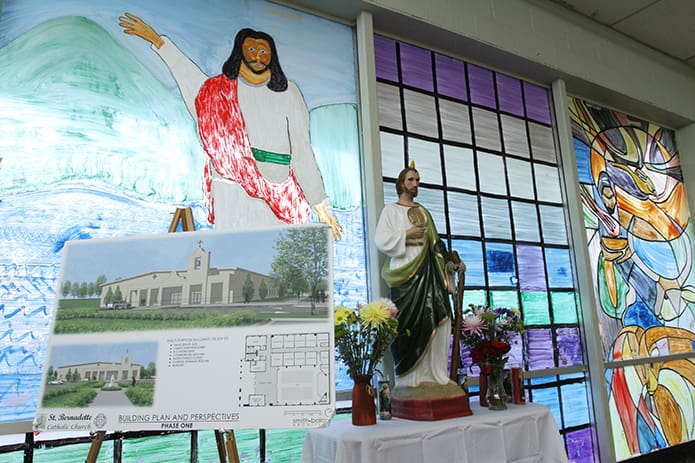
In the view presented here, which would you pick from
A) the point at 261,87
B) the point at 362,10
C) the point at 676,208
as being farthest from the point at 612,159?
the point at 261,87

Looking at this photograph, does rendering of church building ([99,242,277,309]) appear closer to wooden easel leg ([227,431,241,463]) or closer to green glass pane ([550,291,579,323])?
wooden easel leg ([227,431,241,463])

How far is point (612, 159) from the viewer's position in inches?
173

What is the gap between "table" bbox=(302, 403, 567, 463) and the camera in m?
1.94

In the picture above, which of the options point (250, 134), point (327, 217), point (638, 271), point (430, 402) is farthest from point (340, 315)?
point (638, 271)

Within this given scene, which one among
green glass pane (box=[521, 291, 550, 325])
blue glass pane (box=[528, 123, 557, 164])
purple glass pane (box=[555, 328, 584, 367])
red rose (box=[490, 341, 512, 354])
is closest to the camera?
red rose (box=[490, 341, 512, 354])

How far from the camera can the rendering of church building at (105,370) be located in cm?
159

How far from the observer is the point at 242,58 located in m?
2.79

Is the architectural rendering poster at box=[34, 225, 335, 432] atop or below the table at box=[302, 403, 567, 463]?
atop

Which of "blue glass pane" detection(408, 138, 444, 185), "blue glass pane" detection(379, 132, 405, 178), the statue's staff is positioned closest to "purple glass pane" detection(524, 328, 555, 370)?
the statue's staff

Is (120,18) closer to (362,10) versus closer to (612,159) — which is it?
(362,10)

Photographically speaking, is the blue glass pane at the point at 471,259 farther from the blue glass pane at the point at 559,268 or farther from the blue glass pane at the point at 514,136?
the blue glass pane at the point at 514,136

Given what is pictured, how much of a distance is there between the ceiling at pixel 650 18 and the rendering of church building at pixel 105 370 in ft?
13.2

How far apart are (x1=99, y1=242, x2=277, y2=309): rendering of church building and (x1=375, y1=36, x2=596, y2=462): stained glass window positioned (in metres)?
1.55

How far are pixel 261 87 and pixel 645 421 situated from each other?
3603 millimetres
